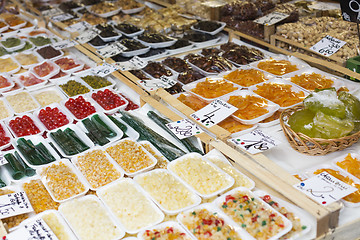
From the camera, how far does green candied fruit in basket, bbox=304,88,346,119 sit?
7.48ft

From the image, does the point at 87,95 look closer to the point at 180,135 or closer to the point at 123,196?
the point at 180,135

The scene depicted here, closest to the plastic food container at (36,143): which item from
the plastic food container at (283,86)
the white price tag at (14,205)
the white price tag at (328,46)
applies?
the white price tag at (14,205)

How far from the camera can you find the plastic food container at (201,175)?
2.21m

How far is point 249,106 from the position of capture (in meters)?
2.84

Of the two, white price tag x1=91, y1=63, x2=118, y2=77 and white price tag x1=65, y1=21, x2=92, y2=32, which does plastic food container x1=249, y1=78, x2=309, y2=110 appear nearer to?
white price tag x1=91, y1=63, x2=118, y2=77

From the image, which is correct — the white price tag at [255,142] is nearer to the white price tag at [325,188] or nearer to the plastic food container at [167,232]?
the white price tag at [325,188]

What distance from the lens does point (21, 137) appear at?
A: 113 inches

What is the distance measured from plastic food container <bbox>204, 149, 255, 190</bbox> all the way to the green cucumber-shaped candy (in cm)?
75

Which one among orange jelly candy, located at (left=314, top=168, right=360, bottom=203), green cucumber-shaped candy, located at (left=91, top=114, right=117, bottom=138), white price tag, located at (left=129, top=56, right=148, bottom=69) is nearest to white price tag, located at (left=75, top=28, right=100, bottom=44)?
white price tag, located at (left=129, top=56, right=148, bottom=69)

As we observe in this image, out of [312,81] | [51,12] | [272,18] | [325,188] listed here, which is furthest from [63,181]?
[51,12]

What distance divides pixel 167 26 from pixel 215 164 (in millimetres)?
2727

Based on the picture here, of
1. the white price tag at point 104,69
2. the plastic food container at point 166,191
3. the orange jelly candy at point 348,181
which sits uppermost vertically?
the white price tag at point 104,69

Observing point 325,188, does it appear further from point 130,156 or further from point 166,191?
point 130,156

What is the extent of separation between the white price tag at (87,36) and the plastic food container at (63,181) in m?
2.43
